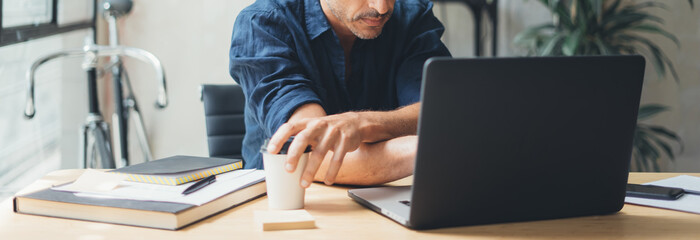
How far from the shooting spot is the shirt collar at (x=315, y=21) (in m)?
1.53

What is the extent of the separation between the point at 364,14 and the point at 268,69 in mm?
288

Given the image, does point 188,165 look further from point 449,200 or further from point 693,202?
point 693,202

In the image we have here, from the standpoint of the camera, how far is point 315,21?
1539mm

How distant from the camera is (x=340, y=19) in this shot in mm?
1554

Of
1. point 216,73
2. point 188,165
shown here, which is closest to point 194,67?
point 216,73

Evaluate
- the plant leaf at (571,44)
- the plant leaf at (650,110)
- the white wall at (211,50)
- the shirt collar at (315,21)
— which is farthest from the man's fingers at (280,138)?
the white wall at (211,50)

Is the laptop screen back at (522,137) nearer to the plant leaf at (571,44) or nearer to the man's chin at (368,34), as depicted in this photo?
the man's chin at (368,34)

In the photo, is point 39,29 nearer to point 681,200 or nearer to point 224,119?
point 224,119

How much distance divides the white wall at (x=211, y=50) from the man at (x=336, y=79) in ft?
5.21

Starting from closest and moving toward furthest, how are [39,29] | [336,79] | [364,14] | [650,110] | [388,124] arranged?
[388,124] → [364,14] → [336,79] → [39,29] → [650,110]

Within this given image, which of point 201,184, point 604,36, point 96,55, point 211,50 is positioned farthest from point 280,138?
point 211,50

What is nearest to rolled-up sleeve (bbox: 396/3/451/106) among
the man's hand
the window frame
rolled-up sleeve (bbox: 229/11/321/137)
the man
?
Answer: the man

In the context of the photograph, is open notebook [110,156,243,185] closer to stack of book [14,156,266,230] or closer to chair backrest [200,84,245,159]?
stack of book [14,156,266,230]

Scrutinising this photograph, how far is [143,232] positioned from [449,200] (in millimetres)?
399
